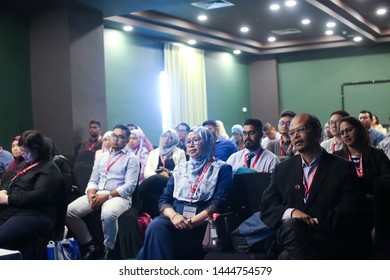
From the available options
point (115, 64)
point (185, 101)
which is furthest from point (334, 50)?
point (115, 64)

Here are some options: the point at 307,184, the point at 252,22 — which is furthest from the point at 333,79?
the point at 307,184

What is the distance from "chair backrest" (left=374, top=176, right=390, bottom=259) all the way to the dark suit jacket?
24 centimetres

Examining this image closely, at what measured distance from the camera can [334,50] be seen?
43.9ft

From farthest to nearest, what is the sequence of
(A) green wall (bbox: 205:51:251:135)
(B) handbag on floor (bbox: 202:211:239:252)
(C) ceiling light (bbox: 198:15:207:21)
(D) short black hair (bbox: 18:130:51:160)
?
A: (A) green wall (bbox: 205:51:251:135), (C) ceiling light (bbox: 198:15:207:21), (D) short black hair (bbox: 18:130:51:160), (B) handbag on floor (bbox: 202:211:239:252)

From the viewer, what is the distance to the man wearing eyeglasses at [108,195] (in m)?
4.29

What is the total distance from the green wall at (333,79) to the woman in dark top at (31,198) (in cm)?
1069

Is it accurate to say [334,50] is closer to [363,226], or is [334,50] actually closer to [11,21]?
[11,21]

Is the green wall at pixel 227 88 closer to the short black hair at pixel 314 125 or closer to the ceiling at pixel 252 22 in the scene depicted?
the ceiling at pixel 252 22

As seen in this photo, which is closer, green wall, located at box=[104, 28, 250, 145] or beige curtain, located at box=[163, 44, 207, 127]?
green wall, located at box=[104, 28, 250, 145]

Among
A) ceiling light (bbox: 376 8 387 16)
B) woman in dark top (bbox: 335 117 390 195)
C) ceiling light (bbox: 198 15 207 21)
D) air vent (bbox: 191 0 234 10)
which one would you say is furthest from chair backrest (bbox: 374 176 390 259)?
ceiling light (bbox: 376 8 387 16)

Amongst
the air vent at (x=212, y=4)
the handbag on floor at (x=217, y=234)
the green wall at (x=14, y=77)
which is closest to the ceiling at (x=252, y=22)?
the air vent at (x=212, y=4)

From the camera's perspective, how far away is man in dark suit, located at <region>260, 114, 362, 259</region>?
2.64 metres

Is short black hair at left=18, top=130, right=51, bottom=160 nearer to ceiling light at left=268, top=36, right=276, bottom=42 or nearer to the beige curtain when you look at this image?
the beige curtain
